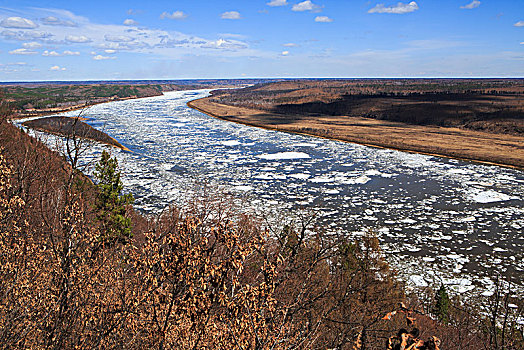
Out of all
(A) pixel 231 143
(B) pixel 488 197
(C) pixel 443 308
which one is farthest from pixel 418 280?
(A) pixel 231 143

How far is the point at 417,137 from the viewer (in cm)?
5147

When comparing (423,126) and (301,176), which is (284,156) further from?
(423,126)

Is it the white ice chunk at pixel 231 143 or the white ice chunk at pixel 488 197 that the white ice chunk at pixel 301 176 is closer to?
the white ice chunk at pixel 488 197

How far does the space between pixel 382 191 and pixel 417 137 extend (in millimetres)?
28208

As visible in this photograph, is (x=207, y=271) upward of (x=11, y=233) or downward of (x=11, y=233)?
upward

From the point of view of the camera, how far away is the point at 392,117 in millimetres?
75562

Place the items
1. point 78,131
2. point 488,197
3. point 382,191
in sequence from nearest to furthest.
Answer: point 78,131
point 488,197
point 382,191

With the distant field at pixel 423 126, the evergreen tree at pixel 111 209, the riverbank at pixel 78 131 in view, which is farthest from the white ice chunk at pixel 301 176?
the distant field at pixel 423 126

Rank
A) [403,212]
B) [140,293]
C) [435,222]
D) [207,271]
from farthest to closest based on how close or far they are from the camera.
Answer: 1. [403,212]
2. [435,222]
3. [140,293]
4. [207,271]

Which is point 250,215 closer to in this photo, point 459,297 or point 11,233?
point 459,297

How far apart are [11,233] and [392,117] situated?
2978 inches

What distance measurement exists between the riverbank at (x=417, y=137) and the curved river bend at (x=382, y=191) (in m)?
3.05

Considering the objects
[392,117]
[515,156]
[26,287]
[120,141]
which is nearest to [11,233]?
[26,287]

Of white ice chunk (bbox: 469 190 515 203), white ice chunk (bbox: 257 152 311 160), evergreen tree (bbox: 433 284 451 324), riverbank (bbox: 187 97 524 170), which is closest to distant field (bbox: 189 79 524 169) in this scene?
riverbank (bbox: 187 97 524 170)
